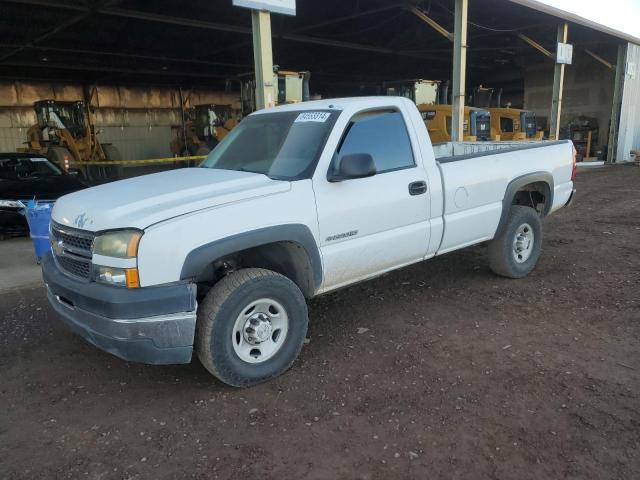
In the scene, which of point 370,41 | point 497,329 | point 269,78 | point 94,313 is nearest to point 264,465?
point 94,313

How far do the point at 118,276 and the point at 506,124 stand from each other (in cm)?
1757

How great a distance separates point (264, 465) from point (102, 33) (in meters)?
17.2

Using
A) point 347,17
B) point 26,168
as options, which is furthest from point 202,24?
point 26,168

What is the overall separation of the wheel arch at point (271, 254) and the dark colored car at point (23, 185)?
565 centimetres

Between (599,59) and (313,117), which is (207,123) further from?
(313,117)

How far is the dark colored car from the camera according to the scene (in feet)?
25.5

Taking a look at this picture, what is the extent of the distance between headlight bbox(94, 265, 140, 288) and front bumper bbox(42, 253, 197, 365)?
0.03 metres

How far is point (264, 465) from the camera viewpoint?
2658 millimetres

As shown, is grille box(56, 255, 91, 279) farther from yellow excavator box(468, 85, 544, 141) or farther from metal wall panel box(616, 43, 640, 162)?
metal wall panel box(616, 43, 640, 162)

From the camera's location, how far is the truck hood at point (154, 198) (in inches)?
119

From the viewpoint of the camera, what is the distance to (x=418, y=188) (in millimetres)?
4219

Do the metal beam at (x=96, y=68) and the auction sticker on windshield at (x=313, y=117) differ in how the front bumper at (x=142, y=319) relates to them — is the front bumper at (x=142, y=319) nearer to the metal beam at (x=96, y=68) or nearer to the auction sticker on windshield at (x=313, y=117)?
the auction sticker on windshield at (x=313, y=117)

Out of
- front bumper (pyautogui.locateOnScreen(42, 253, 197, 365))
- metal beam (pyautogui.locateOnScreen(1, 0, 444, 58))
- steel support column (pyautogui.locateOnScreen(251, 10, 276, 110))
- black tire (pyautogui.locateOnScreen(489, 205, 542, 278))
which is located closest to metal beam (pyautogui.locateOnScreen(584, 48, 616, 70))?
metal beam (pyautogui.locateOnScreen(1, 0, 444, 58))

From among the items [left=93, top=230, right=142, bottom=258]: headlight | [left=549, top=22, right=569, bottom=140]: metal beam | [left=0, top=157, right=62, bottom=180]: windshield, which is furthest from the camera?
[left=549, top=22, right=569, bottom=140]: metal beam
